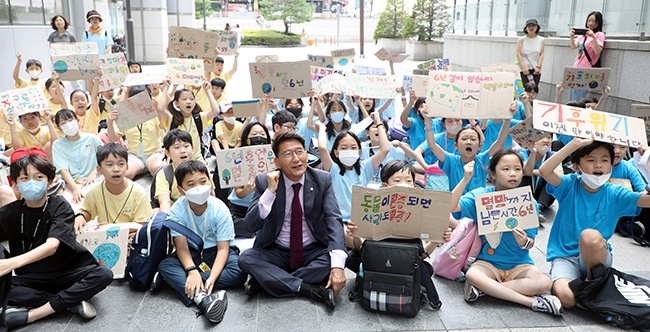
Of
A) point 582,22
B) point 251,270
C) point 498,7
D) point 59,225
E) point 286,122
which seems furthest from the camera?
point 498,7

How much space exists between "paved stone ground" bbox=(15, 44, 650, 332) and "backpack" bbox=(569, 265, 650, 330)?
115 millimetres

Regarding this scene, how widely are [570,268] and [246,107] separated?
409cm

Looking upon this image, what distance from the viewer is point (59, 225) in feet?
12.3

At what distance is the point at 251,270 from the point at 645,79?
7.27 meters

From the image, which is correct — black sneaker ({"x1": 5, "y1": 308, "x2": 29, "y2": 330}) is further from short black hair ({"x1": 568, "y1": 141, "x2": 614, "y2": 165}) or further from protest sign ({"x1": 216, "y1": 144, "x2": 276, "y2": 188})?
short black hair ({"x1": 568, "y1": 141, "x2": 614, "y2": 165})

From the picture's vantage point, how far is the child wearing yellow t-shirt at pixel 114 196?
448cm

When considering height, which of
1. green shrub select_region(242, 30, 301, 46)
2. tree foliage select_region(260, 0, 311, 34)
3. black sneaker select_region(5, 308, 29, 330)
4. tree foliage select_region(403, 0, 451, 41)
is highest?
tree foliage select_region(260, 0, 311, 34)

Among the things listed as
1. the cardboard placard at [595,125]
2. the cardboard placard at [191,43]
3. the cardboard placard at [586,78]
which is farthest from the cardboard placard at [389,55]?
the cardboard placard at [595,125]

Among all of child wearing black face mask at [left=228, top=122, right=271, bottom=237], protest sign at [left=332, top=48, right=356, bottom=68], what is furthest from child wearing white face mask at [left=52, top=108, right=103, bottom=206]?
protest sign at [left=332, top=48, right=356, bottom=68]

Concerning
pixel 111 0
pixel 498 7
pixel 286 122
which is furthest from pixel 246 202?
pixel 111 0

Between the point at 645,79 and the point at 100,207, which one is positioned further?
the point at 645,79

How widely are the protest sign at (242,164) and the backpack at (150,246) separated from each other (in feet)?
2.67

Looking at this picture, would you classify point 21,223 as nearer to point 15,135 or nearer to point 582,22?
point 15,135

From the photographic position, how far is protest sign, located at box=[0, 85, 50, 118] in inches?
238
